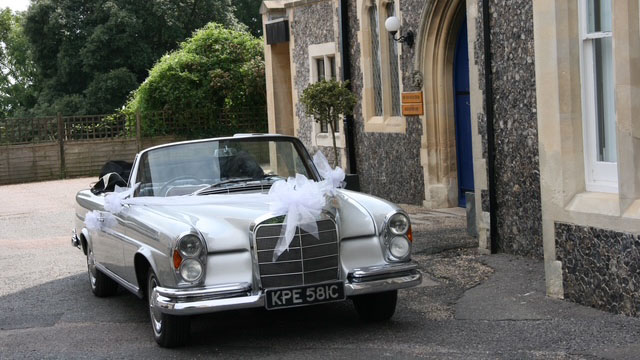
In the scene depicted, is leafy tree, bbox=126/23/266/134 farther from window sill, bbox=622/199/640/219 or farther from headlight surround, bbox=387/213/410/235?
window sill, bbox=622/199/640/219

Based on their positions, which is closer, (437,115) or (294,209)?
(294,209)

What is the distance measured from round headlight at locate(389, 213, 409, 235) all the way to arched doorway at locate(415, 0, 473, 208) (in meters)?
7.09

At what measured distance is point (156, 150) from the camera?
8.02 meters

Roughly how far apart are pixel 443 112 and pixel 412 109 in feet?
1.80

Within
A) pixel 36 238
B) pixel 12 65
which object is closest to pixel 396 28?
pixel 36 238

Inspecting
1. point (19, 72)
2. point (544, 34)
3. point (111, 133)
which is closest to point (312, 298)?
point (544, 34)

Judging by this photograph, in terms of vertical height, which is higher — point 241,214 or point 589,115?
point 589,115

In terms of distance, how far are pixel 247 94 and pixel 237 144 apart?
2233cm

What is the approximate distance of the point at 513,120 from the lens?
9773 millimetres

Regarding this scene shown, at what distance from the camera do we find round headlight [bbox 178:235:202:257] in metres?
6.34

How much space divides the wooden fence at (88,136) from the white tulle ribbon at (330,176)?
21.5 meters

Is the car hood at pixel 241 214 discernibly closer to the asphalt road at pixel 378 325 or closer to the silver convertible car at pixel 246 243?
the silver convertible car at pixel 246 243

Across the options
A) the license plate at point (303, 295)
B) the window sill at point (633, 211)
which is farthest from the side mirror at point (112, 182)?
the window sill at point (633, 211)

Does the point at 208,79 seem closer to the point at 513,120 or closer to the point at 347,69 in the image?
the point at 347,69
